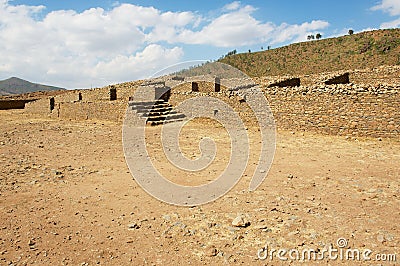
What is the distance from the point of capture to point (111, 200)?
474cm

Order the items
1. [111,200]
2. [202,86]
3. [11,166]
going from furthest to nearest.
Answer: [202,86] < [11,166] < [111,200]

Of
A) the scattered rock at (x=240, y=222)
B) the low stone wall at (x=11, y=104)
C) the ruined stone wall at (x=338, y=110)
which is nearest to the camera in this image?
the scattered rock at (x=240, y=222)

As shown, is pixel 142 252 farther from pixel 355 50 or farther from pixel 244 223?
pixel 355 50

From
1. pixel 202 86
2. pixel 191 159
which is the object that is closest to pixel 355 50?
pixel 202 86

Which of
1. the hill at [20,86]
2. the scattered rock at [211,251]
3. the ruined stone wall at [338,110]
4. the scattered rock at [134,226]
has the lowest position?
the scattered rock at [211,251]

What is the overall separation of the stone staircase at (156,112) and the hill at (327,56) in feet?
84.0

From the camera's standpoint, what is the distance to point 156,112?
14156mm

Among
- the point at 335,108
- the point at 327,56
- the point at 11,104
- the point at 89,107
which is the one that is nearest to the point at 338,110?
the point at 335,108

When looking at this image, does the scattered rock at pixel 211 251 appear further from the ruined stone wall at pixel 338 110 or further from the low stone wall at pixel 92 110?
the low stone wall at pixel 92 110

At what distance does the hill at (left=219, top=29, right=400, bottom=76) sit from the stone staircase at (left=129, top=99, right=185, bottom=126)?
2560 centimetres

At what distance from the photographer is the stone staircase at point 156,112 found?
1359cm

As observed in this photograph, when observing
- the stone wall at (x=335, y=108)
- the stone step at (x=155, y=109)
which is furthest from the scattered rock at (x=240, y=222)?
the stone step at (x=155, y=109)

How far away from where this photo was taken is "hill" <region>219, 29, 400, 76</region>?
107 feet

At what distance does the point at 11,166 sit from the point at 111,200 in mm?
3321
